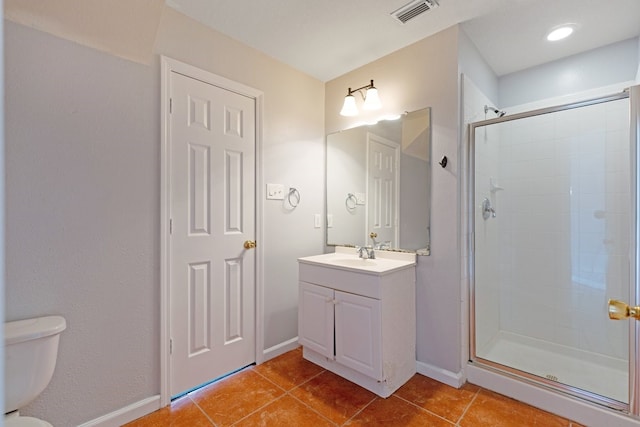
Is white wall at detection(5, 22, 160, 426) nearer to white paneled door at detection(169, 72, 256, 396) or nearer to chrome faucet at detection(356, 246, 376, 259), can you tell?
white paneled door at detection(169, 72, 256, 396)

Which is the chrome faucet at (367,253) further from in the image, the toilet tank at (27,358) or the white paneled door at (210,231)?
the toilet tank at (27,358)

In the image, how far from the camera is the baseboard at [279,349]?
2.31 metres

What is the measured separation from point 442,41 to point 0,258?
2.39 m

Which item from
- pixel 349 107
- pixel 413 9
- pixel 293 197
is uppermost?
pixel 413 9

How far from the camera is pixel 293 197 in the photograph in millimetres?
2516

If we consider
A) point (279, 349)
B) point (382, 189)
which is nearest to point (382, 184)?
point (382, 189)

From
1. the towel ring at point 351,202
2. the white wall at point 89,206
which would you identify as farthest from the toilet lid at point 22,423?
the towel ring at point 351,202

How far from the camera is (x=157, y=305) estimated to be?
1.76 metres

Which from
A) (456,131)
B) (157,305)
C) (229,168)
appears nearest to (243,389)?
(157,305)

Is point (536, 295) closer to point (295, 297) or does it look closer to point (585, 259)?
point (585, 259)

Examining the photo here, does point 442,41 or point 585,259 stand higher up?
point 442,41

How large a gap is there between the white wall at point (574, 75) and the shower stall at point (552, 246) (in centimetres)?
22

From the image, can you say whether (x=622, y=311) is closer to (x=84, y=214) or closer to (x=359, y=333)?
(x=359, y=333)

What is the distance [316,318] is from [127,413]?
119cm
